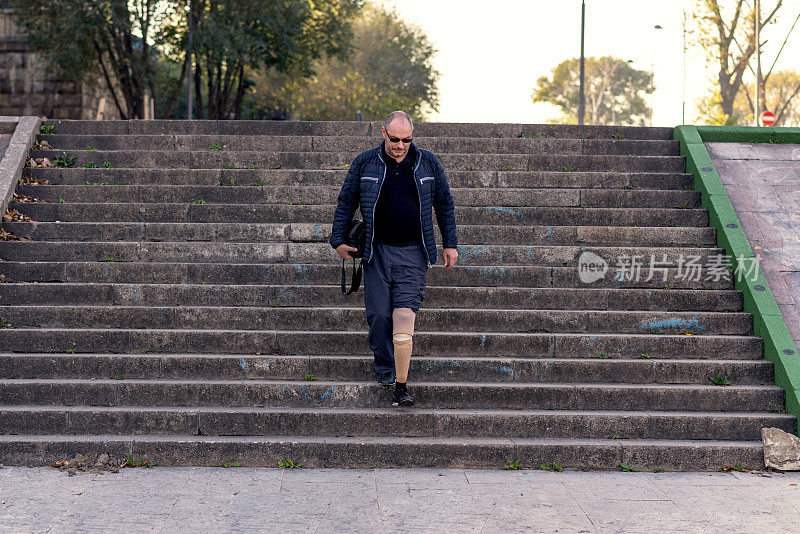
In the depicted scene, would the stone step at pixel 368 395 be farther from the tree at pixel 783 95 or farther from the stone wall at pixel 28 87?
the tree at pixel 783 95

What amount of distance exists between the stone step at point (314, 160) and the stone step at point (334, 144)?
0.35m

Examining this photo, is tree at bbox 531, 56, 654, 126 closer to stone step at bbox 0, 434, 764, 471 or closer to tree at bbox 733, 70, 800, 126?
tree at bbox 733, 70, 800, 126

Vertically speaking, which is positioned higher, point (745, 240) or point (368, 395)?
point (745, 240)

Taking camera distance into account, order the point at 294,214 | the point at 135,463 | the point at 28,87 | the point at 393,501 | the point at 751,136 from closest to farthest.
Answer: the point at 393,501
the point at 135,463
the point at 294,214
the point at 751,136
the point at 28,87

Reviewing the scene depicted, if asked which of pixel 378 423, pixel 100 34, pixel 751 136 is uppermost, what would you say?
pixel 100 34

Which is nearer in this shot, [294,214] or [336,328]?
[336,328]

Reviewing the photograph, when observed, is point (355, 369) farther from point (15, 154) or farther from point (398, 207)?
point (15, 154)

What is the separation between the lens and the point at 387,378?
632cm

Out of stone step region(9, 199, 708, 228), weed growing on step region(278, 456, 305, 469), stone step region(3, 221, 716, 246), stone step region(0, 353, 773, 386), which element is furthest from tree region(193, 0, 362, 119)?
weed growing on step region(278, 456, 305, 469)

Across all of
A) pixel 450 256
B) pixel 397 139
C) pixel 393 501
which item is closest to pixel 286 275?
pixel 450 256

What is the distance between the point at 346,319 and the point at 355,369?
662 mm

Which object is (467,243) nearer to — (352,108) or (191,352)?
(191,352)

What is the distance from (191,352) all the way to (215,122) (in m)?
4.50

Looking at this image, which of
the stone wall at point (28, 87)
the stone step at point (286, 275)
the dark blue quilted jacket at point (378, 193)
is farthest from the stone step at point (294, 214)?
the stone wall at point (28, 87)
